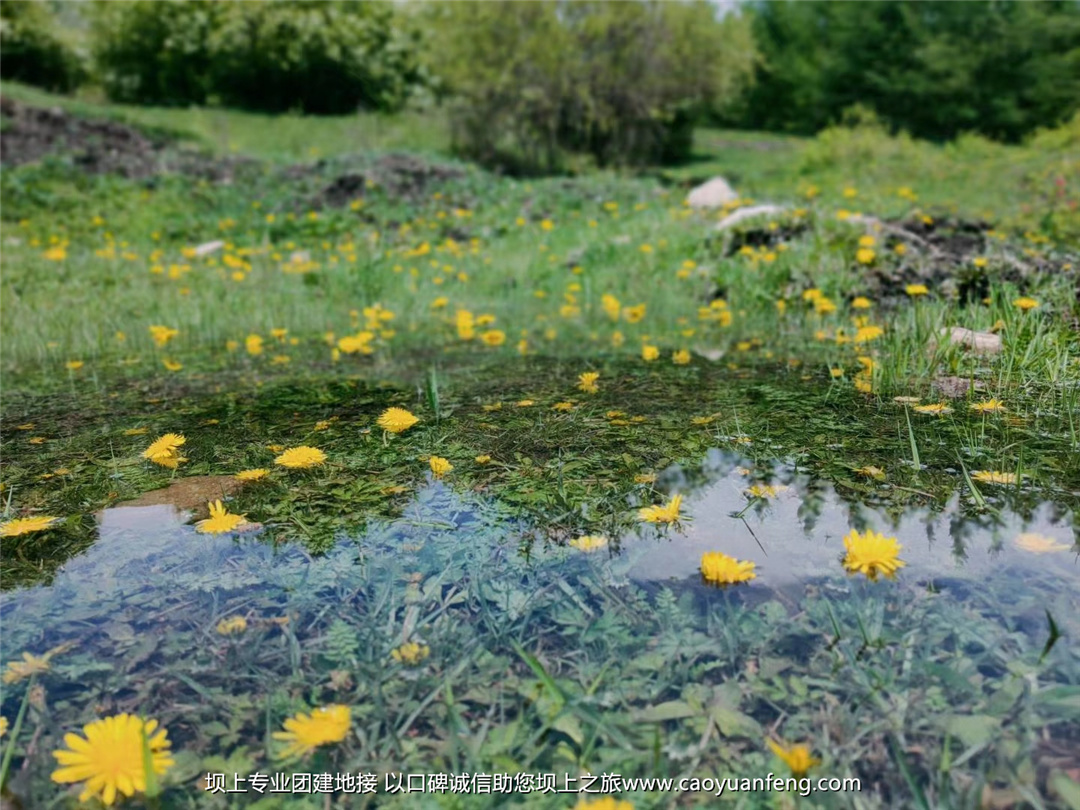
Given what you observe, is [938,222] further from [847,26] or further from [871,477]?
[847,26]

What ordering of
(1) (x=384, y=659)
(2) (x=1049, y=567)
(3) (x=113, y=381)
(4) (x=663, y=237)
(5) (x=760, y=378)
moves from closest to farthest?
(1) (x=384, y=659) < (2) (x=1049, y=567) < (5) (x=760, y=378) < (3) (x=113, y=381) < (4) (x=663, y=237)

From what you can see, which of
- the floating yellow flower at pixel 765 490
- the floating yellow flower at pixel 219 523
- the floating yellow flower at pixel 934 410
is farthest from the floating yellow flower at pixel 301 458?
the floating yellow flower at pixel 934 410

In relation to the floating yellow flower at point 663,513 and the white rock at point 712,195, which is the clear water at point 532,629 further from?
the white rock at point 712,195

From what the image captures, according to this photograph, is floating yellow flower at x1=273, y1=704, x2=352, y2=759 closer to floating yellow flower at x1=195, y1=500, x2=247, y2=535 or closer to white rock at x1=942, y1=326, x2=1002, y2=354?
floating yellow flower at x1=195, y1=500, x2=247, y2=535

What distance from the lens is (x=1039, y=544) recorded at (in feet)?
4.15

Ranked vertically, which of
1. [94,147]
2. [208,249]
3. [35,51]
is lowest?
[208,249]

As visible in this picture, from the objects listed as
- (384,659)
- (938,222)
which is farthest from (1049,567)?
(938,222)

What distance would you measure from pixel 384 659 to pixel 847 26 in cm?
3139

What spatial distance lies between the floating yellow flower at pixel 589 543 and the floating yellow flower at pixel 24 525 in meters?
0.97

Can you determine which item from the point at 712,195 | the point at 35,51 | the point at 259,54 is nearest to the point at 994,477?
the point at 712,195

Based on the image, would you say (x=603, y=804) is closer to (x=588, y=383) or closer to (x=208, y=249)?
(x=588, y=383)

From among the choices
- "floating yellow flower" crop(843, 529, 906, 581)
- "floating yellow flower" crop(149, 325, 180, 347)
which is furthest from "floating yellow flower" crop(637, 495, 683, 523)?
"floating yellow flower" crop(149, 325, 180, 347)

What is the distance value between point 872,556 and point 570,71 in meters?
13.5

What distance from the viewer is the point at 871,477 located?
5.18 ft
